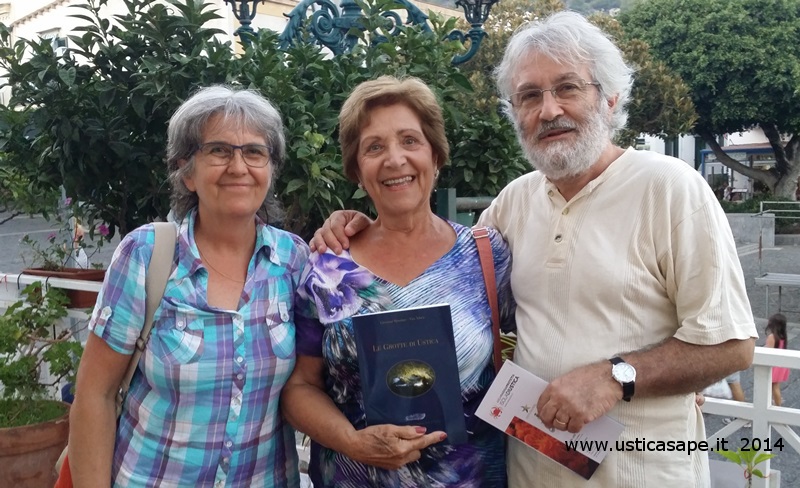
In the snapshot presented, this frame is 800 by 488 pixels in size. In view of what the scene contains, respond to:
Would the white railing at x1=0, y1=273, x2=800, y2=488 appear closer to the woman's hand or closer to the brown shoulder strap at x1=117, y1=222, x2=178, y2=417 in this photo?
the woman's hand

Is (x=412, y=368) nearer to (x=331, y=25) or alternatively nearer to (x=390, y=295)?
(x=390, y=295)

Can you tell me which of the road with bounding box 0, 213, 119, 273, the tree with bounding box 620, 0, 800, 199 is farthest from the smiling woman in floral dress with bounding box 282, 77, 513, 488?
the tree with bounding box 620, 0, 800, 199

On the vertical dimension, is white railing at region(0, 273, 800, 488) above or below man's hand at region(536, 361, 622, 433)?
below

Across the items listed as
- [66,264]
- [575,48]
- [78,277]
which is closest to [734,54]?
[66,264]

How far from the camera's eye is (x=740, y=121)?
83.7 ft

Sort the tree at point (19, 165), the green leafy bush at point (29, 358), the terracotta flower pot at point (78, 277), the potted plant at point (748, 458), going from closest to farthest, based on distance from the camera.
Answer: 1. the potted plant at point (748, 458)
2. the green leafy bush at point (29, 358)
3. the tree at point (19, 165)
4. the terracotta flower pot at point (78, 277)

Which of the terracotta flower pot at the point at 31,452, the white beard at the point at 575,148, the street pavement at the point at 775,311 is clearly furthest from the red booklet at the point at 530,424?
the terracotta flower pot at the point at 31,452

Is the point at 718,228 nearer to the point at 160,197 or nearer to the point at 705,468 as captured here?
the point at 705,468

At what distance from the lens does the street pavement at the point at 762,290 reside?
5457 mm

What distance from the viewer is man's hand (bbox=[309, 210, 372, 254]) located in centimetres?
214

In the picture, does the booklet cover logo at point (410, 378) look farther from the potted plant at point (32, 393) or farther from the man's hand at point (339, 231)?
the potted plant at point (32, 393)

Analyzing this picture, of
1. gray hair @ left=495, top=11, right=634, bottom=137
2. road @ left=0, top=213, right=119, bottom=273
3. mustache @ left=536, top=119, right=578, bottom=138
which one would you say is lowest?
road @ left=0, top=213, right=119, bottom=273

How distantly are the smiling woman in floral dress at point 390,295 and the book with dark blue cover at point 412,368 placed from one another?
0.09 metres

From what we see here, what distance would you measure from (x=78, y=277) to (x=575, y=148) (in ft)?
10.0
